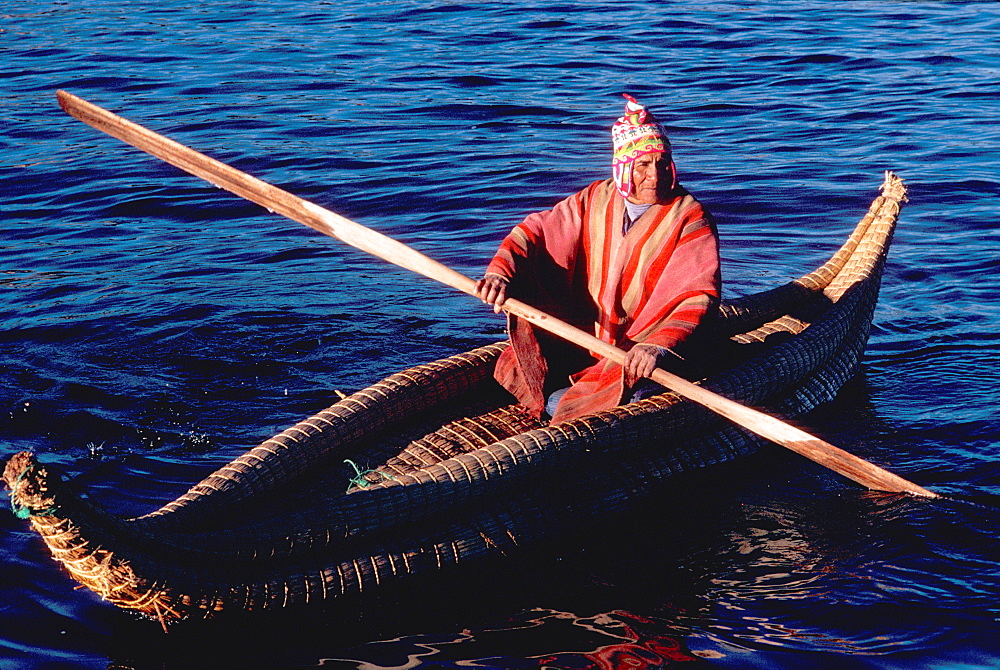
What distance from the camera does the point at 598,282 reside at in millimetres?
4871

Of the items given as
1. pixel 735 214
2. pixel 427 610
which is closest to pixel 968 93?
pixel 735 214

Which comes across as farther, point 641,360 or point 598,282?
point 598,282

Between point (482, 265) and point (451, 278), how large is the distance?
3.61 metres

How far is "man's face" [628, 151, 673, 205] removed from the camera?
4.57 metres

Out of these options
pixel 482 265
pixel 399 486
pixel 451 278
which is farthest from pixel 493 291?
pixel 482 265

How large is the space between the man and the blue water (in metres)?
0.62

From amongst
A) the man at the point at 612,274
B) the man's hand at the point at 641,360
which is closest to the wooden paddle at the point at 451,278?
the man's hand at the point at 641,360

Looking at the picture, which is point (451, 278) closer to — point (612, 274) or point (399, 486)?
point (612, 274)

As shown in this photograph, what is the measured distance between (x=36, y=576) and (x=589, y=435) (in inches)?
81.7

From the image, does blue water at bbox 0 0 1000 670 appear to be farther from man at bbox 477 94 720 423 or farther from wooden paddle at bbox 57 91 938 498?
man at bbox 477 94 720 423

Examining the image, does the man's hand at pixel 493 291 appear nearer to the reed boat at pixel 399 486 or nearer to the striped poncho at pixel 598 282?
the striped poncho at pixel 598 282

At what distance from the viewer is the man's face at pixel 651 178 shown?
15.0 feet

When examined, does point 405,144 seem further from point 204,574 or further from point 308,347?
point 204,574

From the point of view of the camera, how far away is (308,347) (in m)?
6.68
